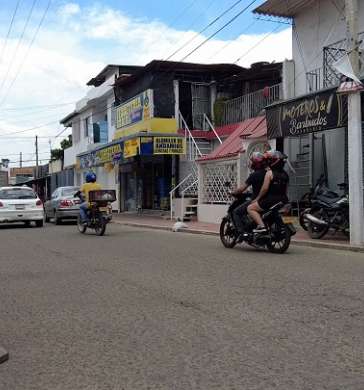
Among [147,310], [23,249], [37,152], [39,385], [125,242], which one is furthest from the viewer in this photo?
[37,152]

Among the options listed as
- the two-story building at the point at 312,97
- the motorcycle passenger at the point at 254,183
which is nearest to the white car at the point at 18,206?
the two-story building at the point at 312,97

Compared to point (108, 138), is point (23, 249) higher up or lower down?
lower down

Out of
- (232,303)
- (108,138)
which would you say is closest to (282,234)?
(232,303)

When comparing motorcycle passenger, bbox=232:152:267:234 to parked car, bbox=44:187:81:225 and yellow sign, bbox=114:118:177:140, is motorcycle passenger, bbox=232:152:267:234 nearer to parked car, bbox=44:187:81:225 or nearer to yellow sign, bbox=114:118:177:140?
parked car, bbox=44:187:81:225

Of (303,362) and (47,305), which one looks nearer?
(303,362)

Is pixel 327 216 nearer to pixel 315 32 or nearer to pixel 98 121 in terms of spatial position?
pixel 315 32

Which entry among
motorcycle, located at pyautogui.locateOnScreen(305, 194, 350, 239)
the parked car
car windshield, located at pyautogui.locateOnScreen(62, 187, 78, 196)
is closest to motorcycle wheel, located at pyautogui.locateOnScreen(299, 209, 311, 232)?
motorcycle, located at pyautogui.locateOnScreen(305, 194, 350, 239)

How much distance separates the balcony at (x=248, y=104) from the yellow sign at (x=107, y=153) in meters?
4.65

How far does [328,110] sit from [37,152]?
60841 mm

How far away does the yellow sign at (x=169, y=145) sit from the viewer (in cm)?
2278

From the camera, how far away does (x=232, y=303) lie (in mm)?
6754

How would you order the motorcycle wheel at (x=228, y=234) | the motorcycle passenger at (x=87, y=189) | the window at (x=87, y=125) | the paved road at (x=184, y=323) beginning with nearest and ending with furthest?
the paved road at (x=184, y=323)
the motorcycle wheel at (x=228, y=234)
the motorcycle passenger at (x=87, y=189)
the window at (x=87, y=125)

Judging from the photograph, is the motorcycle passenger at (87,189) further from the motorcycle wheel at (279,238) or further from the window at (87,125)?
the window at (87,125)

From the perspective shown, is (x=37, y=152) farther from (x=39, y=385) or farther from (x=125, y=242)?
(x=39, y=385)
